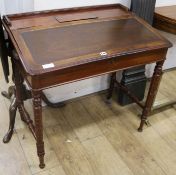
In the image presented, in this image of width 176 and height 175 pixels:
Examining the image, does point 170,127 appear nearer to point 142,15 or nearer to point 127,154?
point 127,154

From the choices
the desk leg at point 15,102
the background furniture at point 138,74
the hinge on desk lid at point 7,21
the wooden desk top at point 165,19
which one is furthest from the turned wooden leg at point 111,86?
the hinge on desk lid at point 7,21

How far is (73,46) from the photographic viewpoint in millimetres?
1291

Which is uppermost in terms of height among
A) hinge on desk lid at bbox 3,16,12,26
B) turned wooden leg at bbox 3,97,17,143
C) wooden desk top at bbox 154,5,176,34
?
hinge on desk lid at bbox 3,16,12,26

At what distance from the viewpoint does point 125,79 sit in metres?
2.04

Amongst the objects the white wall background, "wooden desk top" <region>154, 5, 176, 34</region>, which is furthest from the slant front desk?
"wooden desk top" <region>154, 5, 176, 34</region>

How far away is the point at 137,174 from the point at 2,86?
139 centimetres

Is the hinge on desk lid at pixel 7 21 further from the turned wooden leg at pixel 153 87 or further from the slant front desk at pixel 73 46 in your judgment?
the turned wooden leg at pixel 153 87

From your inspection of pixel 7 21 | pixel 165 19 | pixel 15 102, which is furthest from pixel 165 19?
pixel 15 102

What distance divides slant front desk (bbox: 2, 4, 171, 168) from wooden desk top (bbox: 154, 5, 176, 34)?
32 cm

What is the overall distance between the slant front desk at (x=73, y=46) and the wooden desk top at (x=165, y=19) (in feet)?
1.05

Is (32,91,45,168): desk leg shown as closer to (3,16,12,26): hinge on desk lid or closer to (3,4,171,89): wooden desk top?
(3,4,171,89): wooden desk top

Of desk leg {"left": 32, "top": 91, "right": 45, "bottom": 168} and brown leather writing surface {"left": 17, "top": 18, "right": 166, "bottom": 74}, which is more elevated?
brown leather writing surface {"left": 17, "top": 18, "right": 166, "bottom": 74}

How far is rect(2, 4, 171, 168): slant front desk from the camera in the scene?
1188 millimetres

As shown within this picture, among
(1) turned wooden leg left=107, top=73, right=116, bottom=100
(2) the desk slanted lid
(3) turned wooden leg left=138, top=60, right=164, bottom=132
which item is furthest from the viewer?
(1) turned wooden leg left=107, top=73, right=116, bottom=100
